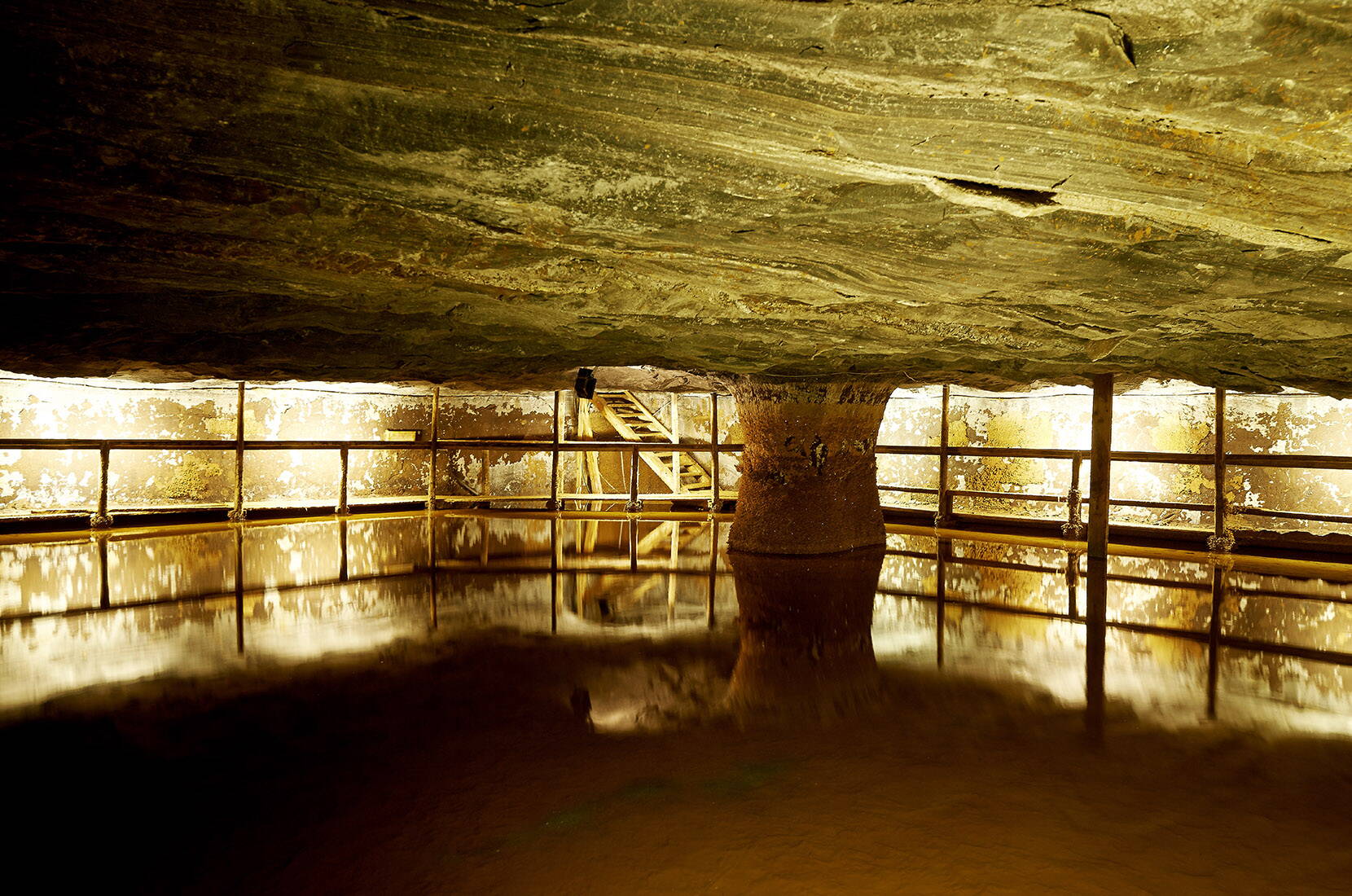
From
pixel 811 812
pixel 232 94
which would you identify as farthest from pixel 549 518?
pixel 232 94

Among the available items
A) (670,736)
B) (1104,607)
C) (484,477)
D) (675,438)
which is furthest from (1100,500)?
(484,477)

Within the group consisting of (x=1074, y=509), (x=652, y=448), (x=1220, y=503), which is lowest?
(x=1074, y=509)

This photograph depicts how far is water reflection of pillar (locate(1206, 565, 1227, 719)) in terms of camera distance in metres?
3.18

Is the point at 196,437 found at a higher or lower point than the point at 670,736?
higher

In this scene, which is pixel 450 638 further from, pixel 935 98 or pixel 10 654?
pixel 935 98

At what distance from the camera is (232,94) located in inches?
59.0

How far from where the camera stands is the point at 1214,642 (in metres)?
4.02

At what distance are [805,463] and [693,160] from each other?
4.67 metres

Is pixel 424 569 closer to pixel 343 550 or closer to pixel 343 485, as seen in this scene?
pixel 343 550

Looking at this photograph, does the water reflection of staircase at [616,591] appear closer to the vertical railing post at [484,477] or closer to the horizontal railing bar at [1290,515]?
the vertical railing post at [484,477]

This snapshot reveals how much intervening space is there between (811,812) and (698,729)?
→ 0.69m

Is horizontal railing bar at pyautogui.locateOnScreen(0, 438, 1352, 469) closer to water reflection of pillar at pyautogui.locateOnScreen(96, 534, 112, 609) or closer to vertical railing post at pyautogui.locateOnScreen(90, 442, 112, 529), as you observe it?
vertical railing post at pyautogui.locateOnScreen(90, 442, 112, 529)

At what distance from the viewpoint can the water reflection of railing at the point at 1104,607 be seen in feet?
12.5

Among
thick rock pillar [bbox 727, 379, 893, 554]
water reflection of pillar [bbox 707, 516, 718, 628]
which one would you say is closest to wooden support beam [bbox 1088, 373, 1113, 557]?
thick rock pillar [bbox 727, 379, 893, 554]
